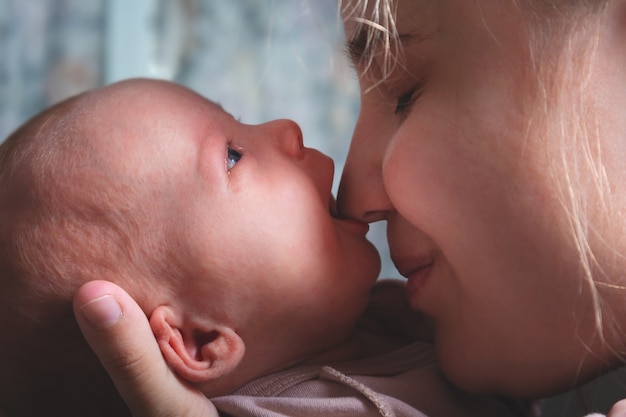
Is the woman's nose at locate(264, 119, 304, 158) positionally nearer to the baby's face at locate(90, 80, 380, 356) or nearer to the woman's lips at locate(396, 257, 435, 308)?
the baby's face at locate(90, 80, 380, 356)

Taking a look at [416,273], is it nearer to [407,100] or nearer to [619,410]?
[407,100]

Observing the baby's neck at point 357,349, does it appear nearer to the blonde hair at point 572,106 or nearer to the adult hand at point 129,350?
the adult hand at point 129,350

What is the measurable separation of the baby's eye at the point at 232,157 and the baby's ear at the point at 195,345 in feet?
0.61

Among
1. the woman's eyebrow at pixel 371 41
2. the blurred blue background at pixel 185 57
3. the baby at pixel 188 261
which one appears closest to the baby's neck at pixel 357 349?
the baby at pixel 188 261

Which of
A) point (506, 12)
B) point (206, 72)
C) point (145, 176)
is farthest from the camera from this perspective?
point (206, 72)

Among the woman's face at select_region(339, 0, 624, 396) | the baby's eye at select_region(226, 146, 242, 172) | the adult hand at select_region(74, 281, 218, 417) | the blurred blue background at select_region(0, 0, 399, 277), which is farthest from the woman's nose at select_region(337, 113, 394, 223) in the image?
the blurred blue background at select_region(0, 0, 399, 277)

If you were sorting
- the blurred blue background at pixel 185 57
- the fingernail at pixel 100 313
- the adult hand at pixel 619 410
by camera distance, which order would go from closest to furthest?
the adult hand at pixel 619 410 < the fingernail at pixel 100 313 < the blurred blue background at pixel 185 57

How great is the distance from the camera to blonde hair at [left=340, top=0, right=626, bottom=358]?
2.23ft

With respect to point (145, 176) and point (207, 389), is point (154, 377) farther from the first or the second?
point (145, 176)

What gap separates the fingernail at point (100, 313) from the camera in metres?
0.73

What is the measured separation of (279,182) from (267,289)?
0.13m

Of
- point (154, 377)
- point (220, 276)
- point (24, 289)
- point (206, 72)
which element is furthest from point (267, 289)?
point (206, 72)

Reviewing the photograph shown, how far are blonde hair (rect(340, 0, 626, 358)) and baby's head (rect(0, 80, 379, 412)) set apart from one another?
296 mm

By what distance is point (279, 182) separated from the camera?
0.88 metres
